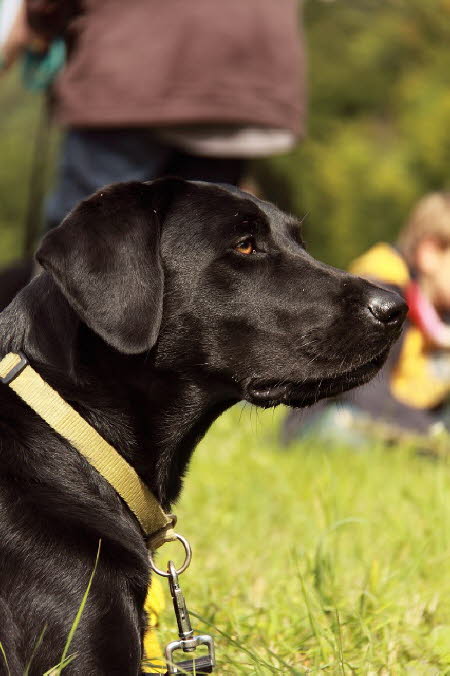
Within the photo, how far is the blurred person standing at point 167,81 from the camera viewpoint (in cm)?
430

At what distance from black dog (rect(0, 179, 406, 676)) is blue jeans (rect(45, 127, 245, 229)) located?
188 cm

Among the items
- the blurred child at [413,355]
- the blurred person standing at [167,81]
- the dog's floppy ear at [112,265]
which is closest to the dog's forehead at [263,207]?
the dog's floppy ear at [112,265]

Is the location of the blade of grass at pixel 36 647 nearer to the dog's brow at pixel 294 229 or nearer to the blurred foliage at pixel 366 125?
the dog's brow at pixel 294 229

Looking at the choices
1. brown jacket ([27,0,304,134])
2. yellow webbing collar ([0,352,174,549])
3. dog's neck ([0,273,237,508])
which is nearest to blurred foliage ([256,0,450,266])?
brown jacket ([27,0,304,134])

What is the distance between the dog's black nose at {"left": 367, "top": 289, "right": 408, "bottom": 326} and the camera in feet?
7.97

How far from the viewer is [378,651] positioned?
2529mm

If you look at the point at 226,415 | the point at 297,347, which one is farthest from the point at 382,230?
the point at 297,347

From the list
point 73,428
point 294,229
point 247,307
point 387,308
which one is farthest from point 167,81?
point 73,428

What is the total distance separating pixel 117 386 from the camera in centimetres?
233

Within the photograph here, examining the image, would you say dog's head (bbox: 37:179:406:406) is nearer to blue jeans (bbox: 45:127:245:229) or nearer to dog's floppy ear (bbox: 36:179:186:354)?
dog's floppy ear (bbox: 36:179:186:354)

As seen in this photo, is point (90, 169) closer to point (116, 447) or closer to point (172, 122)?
point (172, 122)

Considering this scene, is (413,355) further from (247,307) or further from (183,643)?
(183,643)

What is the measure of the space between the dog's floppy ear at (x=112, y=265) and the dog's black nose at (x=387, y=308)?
0.56 metres

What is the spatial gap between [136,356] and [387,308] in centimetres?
66
